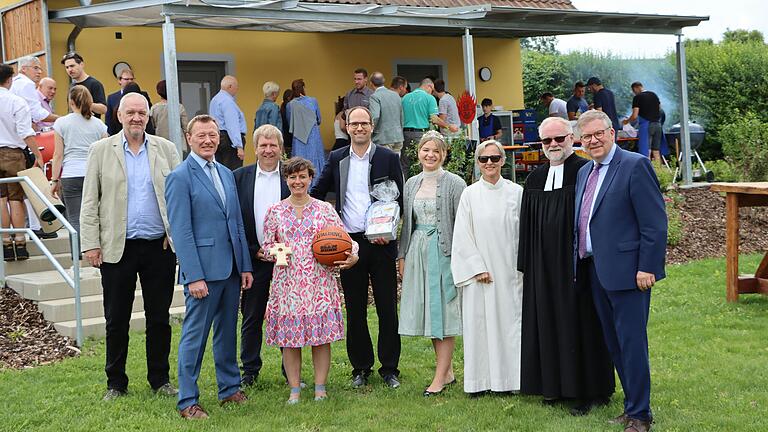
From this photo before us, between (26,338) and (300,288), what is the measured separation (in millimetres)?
3441

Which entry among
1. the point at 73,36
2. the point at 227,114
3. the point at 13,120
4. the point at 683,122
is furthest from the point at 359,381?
the point at 683,122

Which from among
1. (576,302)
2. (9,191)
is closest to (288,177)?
(576,302)

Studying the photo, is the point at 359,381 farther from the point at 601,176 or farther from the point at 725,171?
the point at 725,171

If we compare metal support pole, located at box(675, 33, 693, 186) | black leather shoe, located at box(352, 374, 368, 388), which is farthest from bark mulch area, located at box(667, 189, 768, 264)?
black leather shoe, located at box(352, 374, 368, 388)

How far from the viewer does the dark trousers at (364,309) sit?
24.3 feet

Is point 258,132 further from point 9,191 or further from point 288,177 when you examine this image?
point 9,191

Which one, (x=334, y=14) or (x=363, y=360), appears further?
(x=334, y=14)

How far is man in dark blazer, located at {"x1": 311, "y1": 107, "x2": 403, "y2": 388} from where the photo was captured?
738cm

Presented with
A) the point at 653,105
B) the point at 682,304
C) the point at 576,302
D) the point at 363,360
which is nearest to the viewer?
the point at 576,302

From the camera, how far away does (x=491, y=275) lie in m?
6.94

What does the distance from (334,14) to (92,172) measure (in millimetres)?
7983

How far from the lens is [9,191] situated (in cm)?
1034

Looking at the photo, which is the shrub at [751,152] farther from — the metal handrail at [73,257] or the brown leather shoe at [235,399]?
the brown leather shoe at [235,399]

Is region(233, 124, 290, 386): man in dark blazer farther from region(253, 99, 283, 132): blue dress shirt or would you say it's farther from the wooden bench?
region(253, 99, 283, 132): blue dress shirt
